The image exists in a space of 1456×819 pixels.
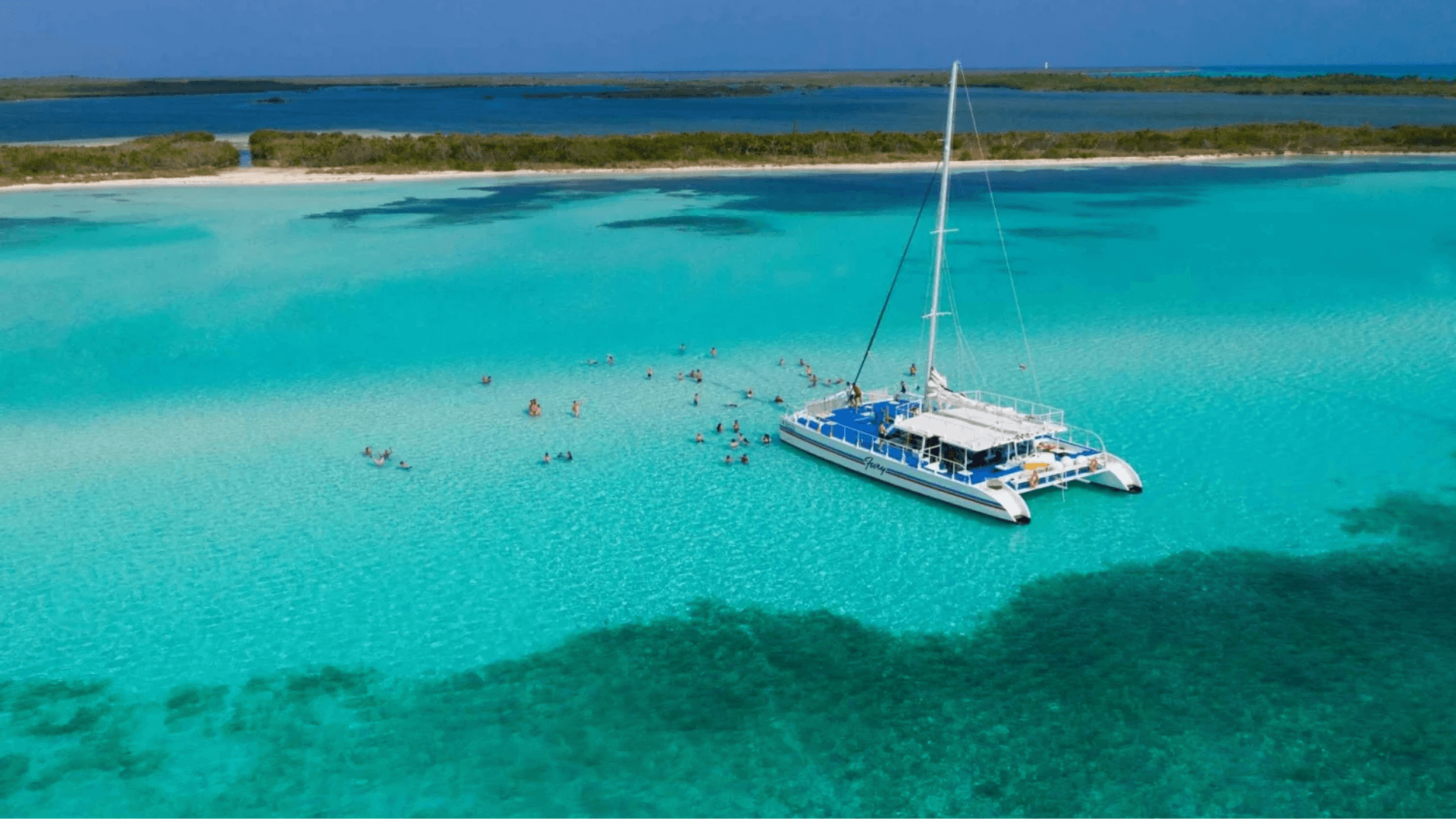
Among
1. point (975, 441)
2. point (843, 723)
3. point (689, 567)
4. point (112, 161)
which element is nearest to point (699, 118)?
point (112, 161)

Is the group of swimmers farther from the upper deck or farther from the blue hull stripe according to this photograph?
the upper deck

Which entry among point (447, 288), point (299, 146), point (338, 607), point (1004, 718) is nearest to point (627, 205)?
point (447, 288)

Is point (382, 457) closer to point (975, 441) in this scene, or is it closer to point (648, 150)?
point (975, 441)

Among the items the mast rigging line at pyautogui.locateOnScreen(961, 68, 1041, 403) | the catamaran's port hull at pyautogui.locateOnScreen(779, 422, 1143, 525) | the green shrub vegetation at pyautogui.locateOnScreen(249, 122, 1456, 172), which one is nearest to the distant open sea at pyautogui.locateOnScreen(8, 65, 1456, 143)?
the green shrub vegetation at pyautogui.locateOnScreen(249, 122, 1456, 172)

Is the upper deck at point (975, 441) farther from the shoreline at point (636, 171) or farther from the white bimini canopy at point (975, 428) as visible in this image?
the shoreline at point (636, 171)

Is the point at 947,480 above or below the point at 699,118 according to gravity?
below

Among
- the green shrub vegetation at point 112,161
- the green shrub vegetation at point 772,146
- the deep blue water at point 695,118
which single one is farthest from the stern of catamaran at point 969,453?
the deep blue water at point 695,118
